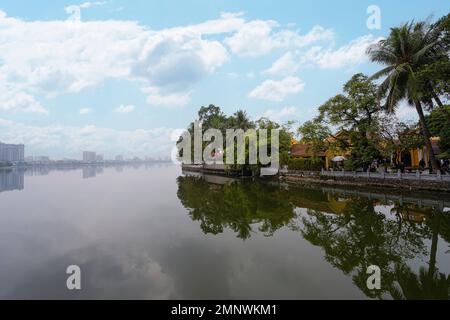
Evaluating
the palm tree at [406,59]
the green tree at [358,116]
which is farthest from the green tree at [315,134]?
the palm tree at [406,59]

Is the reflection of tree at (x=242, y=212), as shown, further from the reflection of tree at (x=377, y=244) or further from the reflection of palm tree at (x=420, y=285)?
the reflection of palm tree at (x=420, y=285)

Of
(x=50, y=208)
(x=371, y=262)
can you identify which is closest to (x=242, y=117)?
(x=50, y=208)

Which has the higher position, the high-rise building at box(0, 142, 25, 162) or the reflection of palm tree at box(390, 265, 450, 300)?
the high-rise building at box(0, 142, 25, 162)

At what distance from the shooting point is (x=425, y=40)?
1828 centimetres

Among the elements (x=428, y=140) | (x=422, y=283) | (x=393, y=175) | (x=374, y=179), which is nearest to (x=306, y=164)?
(x=374, y=179)

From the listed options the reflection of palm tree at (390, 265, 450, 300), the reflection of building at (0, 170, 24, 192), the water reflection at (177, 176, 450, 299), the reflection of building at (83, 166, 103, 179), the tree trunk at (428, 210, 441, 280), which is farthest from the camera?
the reflection of building at (83, 166, 103, 179)

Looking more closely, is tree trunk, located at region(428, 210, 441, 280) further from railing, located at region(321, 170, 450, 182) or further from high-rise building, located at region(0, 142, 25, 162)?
high-rise building, located at region(0, 142, 25, 162)

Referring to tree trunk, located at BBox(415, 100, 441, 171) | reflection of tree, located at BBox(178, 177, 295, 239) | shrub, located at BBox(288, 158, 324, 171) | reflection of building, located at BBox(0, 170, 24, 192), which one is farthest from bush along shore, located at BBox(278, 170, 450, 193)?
reflection of building, located at BBox(0, 170, 24, 192)

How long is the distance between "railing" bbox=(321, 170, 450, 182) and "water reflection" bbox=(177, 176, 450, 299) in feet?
7.43

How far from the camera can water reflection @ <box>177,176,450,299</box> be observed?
6104 millimetres

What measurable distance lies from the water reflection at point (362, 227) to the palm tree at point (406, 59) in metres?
6.54

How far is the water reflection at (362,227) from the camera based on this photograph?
6.10m

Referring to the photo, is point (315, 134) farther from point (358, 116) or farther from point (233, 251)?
point (233, 251)

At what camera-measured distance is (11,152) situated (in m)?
169
